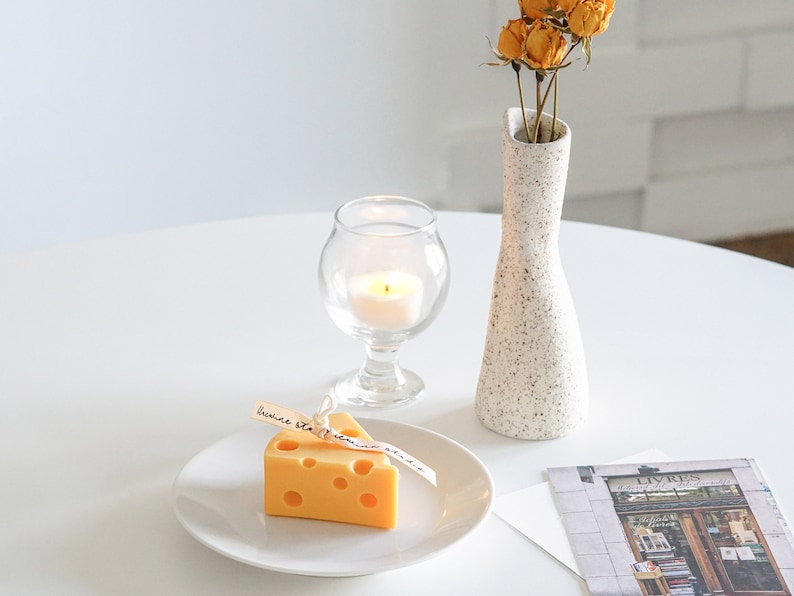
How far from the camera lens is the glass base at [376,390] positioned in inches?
37.2

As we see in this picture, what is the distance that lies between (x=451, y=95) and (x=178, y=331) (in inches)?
54.6

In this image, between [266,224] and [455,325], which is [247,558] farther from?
[266,224]

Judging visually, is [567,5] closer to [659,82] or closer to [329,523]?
[329,523]

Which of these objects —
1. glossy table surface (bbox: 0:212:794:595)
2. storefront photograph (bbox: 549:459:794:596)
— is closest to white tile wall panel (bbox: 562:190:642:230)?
glossy table surface (bbox: 0:212:794:595)

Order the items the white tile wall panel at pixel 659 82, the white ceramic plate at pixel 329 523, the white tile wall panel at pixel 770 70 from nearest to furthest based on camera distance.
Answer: the white ceramic plate at pixel 329 523 → the white tile wall panel at pixel 659 82 → the white tile wall panel at pixel 770 70

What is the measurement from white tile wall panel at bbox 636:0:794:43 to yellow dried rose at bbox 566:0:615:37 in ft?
5.57

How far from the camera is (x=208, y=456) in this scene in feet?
2.71

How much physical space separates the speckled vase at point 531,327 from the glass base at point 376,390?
8 centimetres

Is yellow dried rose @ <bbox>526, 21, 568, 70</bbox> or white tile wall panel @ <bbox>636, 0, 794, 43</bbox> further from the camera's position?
white tile wall panel @ <bbox>636, 0, 794, 43</bbox>

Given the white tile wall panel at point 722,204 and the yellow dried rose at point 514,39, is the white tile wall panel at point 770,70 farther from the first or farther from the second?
the yellow dried rose at point 514,39

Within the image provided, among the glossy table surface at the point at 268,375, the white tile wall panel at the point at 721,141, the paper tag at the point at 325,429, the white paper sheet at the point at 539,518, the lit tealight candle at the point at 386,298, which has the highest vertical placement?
the lit tealight candle at the point at 386,298

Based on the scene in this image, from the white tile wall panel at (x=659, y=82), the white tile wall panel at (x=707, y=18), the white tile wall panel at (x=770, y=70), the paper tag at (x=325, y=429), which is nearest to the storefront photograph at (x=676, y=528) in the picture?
the paper tag at (x=325, y=429)

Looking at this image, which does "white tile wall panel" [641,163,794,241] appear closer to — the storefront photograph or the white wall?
the white wall

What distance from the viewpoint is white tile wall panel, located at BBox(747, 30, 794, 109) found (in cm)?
249
